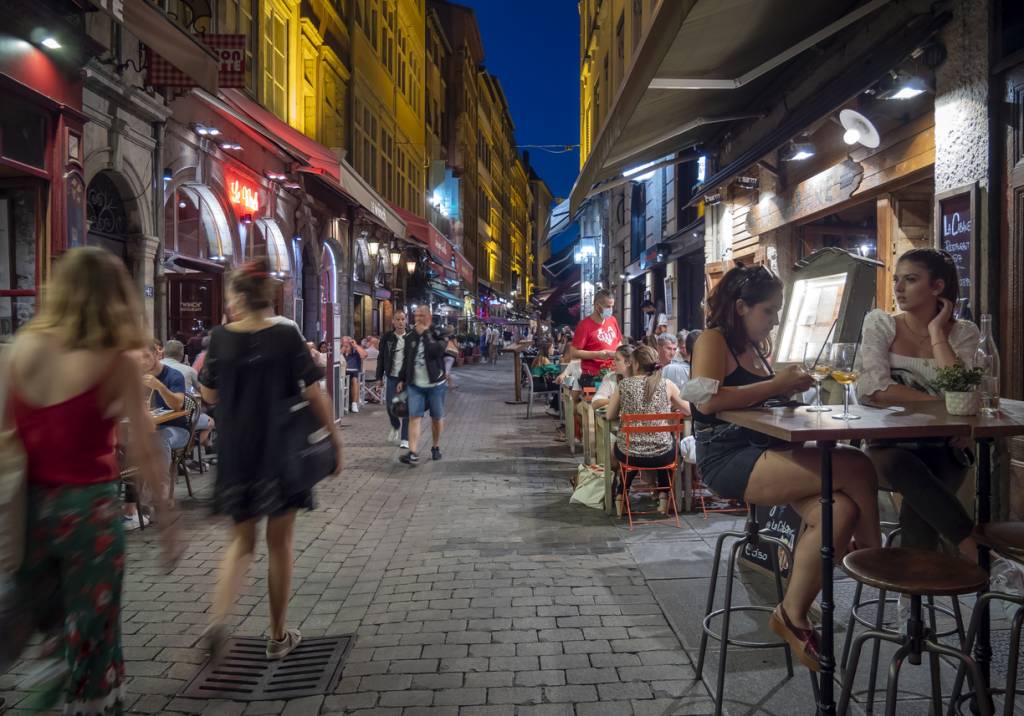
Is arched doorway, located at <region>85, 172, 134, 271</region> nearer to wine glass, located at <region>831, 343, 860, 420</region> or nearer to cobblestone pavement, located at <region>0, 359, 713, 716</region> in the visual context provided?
cobblestone pavement, located at <region>0, 359, 713, 716</region>

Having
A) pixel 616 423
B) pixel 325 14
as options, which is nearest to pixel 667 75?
pixel 616 423

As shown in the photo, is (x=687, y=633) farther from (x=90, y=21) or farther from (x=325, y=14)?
(x=325, y=14)

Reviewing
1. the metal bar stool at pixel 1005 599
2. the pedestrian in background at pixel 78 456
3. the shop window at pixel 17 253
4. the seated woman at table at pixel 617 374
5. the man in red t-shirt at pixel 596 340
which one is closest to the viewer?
the metal bar stool at pixel 1005 599

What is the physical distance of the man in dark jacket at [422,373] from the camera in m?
9.12

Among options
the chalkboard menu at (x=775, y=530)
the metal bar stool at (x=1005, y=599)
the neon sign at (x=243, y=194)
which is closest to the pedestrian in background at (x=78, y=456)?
the metal bar stool at (x=1005, y=599)

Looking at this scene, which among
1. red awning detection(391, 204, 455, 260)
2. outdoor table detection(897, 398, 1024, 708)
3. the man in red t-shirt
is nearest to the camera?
outdoor table detection(897, 398, 1024, 708)

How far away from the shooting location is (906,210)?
697 centimetres

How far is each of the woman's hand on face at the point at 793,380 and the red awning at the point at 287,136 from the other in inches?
366

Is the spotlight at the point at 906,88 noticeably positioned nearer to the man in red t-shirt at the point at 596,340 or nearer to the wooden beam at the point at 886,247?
the wooden beam at the point at 886,247

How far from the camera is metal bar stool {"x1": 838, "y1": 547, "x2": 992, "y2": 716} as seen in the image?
219 cm

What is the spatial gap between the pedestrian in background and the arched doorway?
671 cm

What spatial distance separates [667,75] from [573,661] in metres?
5.78

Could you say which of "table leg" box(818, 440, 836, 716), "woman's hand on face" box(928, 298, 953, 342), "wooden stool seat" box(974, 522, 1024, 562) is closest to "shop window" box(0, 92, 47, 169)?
"table leg" box(818, 440, 836, 716)

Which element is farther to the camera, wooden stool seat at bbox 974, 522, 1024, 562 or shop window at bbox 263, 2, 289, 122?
shop window at bbox 263, 2, 289, 122
